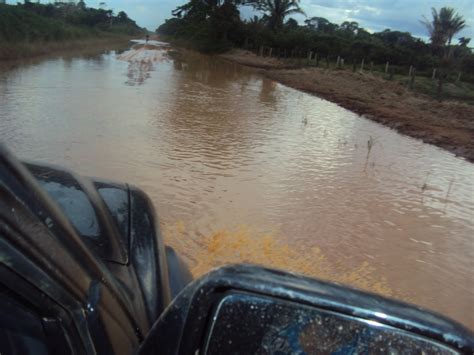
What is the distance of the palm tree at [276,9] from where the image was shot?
53134 millimetres

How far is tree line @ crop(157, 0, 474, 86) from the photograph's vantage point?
35.7 meters

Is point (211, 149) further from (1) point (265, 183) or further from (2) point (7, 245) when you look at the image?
(2) point (7, 245)

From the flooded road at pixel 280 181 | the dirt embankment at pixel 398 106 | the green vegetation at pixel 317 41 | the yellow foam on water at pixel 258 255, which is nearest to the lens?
the yellow foam on water at pixel 258 255

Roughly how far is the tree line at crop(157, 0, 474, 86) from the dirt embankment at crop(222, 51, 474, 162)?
4.99 m

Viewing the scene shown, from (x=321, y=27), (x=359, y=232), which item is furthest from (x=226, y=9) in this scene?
(x=359, y=232)

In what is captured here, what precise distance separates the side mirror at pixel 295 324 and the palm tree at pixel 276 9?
54.9m

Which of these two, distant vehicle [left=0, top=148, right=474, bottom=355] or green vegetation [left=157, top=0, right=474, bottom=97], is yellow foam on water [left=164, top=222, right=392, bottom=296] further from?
green vegetation [left=157, top=0, right=474, bottom=97]

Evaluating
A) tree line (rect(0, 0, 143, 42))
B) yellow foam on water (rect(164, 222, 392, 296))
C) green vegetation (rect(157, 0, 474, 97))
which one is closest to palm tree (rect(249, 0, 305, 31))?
green vegetation (rect(157, 0, 474, 97))

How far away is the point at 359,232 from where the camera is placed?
18.7ft

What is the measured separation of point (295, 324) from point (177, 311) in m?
0.23

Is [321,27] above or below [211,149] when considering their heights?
above

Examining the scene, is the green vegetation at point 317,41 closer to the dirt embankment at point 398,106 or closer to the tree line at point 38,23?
the dirt embankment at point 398,106

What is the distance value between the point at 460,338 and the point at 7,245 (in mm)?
906

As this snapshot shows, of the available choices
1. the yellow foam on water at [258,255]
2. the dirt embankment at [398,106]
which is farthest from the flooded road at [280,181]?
the dirt embankment at [398,106]
